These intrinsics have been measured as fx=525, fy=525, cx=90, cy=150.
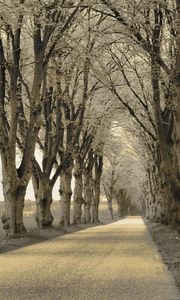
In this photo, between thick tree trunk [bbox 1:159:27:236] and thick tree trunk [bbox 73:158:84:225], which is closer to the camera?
thick tree trunk [bbox 1:159:27:236]

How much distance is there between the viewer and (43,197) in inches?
1057

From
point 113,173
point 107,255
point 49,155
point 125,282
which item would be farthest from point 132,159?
point 125,282

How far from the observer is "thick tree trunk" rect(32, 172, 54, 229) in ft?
87.9

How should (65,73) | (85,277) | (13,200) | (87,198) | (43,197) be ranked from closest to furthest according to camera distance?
(85,277) → (13,200) → (43,197) → (65,73) → (87,198)

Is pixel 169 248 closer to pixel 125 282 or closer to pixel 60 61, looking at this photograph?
pixel 125 282

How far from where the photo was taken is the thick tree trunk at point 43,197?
2678 centimetres

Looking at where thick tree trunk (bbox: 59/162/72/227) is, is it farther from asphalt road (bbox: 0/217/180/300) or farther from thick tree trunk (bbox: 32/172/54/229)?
asphalt road (bbox: 0/217/180/300)

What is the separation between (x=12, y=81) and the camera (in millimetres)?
20016

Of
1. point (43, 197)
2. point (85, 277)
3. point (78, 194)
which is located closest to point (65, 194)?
point (78, 194)

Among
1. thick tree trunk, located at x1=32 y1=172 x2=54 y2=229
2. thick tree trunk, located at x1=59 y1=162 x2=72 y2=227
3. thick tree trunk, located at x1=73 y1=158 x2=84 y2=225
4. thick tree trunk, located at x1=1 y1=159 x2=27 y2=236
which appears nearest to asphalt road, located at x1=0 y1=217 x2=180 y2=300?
thick tree trunk, located at x1=1 y1=159 x2=27 y2=236

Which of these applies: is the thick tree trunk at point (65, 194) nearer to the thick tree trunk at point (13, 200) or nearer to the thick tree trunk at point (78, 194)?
the thick tree trunk at point (78, 194)

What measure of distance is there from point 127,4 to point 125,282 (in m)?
11.3

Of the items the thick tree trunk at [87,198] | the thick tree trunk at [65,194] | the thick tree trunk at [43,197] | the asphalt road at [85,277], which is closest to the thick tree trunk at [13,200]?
the thick tree trunk at [43,197]

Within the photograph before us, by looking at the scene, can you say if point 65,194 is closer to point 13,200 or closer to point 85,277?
point 13,200
